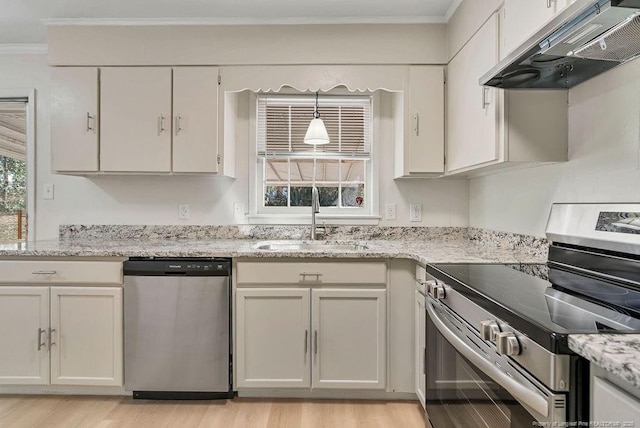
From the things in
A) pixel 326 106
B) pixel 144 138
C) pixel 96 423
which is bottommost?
pixel 96 423

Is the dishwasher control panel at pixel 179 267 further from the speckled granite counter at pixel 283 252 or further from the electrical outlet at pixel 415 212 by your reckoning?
the electrical outlet at pixel 415 212

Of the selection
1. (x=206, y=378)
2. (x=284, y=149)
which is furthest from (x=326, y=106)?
(x=206, y=378)

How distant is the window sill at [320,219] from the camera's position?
9.23ft

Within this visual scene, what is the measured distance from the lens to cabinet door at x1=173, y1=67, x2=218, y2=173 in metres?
2.50

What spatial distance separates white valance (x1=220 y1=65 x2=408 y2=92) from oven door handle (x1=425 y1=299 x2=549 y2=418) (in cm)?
163

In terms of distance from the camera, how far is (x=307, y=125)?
2.93 metres

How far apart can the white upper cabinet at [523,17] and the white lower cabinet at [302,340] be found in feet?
4.51

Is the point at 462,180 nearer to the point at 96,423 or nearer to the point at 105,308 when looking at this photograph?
the point at 105,308

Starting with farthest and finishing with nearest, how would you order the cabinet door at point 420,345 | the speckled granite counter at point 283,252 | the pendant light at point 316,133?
the pendant light at point 316,133, the cabinet door at point 420,345, the speckled granite counter at point 283,252

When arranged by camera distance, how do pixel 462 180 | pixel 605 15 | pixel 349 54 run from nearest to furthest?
pixel 605 15
pixel 349 54
pixel 462 180

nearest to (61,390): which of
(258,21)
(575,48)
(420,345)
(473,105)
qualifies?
(420,345)

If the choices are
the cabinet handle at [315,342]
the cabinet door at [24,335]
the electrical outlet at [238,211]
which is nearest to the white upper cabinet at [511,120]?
the cabinet handle at [315,342]

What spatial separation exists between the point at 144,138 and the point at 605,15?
242 centimetres

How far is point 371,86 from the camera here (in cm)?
250
